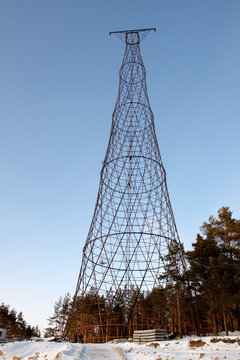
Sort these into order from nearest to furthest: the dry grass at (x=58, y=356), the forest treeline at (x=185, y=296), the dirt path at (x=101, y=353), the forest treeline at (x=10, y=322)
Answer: the dry grass at (x=58, y=356) < the dirt path at (x=101, y=353) < the forest treeline at (x=185, y=296) < the forest treeline at (x=10, y=322)

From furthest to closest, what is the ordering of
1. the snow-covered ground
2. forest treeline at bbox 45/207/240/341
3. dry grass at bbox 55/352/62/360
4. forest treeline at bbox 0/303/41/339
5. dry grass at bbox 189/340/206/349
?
1. forest treeline at bbox 0/303/41/339
2. forest treeline at bbox 45/207/240/341
3. dry grass at bbox 189/340/206/349
4. dry grass at bbox 55/352/62/360
5. the snow-covered ground

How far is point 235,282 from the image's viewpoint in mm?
15633

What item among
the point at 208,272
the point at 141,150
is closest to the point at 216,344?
the point at 208,272

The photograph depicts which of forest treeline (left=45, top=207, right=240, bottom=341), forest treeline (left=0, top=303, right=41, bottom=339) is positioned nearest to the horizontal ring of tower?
forest treeline (left=45, top=207, right=240, bottom=341)

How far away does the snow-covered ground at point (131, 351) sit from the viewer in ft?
35.0

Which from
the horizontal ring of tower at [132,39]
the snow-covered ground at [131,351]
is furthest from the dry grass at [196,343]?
the horizontal ring of tower at [132,39]

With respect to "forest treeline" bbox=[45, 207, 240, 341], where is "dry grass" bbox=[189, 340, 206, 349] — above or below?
below

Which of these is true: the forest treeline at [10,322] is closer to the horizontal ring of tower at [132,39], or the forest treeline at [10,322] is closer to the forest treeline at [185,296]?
the forest treeline at [185,296]

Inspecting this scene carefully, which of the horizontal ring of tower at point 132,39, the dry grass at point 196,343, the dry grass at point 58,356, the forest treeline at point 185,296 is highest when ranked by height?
the horizontal ring of tower at point 132,39

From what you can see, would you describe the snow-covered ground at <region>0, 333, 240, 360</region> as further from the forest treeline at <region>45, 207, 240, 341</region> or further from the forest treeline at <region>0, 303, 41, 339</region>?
the forest treeline at <region>0, 303, 41, 339</region>

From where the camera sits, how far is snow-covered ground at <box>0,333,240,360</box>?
35.0 feet

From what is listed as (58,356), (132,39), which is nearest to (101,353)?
(58,356)

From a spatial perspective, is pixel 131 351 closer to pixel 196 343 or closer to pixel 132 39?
pixel 196 343

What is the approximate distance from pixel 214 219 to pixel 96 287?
13.6 meters
